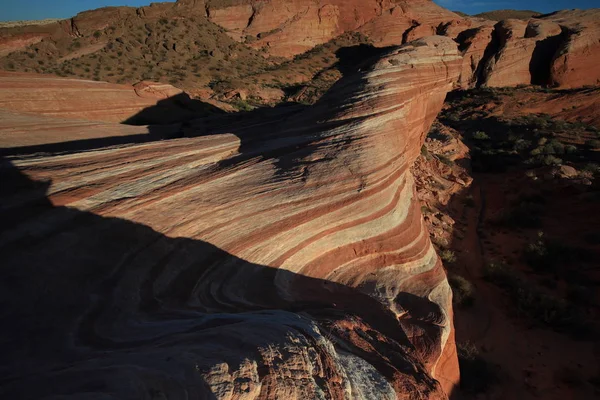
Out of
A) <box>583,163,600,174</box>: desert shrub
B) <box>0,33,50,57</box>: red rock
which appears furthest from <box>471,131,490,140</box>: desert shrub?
<box>0,33,50,57</box>: red rock

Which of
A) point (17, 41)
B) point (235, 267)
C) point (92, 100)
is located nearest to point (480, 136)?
point (92, 100)

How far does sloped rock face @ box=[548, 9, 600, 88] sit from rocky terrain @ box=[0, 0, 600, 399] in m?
24.0

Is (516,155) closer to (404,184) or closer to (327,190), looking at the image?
(404,184)

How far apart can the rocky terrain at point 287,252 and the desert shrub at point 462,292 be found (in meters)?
0.04

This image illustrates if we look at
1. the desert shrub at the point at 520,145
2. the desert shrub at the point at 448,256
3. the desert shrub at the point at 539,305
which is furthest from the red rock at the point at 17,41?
the desert shrub at the point at 539,305

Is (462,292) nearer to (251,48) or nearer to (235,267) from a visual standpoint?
(235,267)

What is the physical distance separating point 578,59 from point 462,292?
38.2 m

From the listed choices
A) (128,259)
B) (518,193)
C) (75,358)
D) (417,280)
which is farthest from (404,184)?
Answer: (518,193)

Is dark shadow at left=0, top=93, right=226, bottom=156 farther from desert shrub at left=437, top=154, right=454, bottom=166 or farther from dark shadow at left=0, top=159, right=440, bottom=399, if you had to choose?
desert shrub at left=437, top=154, right=454, bottom=166

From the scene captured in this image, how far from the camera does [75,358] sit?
9.39 ft

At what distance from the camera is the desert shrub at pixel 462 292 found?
27.3 feet

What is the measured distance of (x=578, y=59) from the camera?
3375 cm

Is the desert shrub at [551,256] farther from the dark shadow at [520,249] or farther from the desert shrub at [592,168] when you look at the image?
the desert shrub at [592,168]

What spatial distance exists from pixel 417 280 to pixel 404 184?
2425mm
